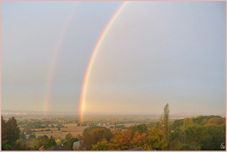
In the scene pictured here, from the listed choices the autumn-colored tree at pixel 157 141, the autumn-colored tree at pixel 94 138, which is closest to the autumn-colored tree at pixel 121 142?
the autumn-colored tree at pixel 157 141

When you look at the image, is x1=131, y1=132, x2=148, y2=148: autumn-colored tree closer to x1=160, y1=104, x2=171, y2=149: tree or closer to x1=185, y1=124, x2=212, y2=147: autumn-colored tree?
x1=160, y1=104, x2=171, y2=149: tree

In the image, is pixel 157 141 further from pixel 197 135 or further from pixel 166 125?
pixel 166 125

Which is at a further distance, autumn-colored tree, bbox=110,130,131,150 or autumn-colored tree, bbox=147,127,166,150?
autumn-colored tree, bbox=110,130,131,150

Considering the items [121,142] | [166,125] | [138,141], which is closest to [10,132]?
[121,142]

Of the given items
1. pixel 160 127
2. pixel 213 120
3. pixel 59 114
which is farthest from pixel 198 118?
pixel 59 114


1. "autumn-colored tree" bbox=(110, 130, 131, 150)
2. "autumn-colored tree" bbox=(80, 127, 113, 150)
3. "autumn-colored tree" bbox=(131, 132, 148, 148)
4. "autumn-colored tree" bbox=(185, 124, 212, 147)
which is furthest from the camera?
"autumn-colored tree" bbox=(80, 127, 113, 150)

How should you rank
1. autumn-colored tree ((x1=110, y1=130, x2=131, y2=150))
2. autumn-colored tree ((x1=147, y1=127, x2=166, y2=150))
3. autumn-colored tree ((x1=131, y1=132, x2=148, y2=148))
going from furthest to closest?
autumn-colored tree ((x1=110, y1=130, x2=131, y2=150)) → autumn-colored tree ((x1=131, y1=132, x2=148, y2=148)) → autumn-colored tree ((x1=147, y1=127, x2=166, y2=150))

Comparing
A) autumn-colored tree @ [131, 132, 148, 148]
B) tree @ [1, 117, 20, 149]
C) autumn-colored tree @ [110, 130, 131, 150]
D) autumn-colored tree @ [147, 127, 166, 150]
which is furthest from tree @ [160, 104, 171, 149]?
tree @ [1, 117, 20, 149]

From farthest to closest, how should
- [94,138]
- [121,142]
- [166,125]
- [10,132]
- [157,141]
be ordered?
[94,138] < [166,125] < [121,142] < [10,132] < [157,141]

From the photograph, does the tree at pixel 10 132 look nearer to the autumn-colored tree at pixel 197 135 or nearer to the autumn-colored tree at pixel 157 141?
the autumn-colored tree at pixel 157 141

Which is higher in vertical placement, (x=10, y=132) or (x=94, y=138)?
(x=10, y=132)

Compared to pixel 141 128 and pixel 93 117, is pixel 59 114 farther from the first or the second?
pixel 141 128

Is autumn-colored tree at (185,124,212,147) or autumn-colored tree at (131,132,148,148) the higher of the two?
autumn-colored tree at (185,124,212,147)
